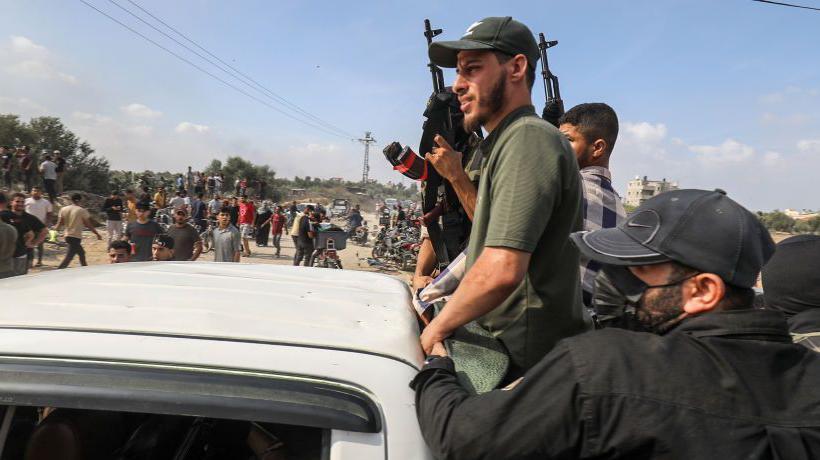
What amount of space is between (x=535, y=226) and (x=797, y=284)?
1711 millimetres

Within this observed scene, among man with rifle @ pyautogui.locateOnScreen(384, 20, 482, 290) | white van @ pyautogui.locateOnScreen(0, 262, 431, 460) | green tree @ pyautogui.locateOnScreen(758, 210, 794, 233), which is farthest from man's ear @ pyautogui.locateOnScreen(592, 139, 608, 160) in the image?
green tree @ pyautogui.locateOnScreen(758, 210, 794, 233)

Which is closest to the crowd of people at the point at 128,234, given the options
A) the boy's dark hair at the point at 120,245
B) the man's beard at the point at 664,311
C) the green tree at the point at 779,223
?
the boy's dark hair at the point at 120,245

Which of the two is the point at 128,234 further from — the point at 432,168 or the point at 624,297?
the point at 624,297

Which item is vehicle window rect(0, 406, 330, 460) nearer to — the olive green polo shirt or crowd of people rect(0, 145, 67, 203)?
the olive green polo shirt

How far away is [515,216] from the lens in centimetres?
130

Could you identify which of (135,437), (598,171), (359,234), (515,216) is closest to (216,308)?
(135,437)

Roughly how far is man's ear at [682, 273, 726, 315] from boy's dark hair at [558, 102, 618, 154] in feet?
6.25

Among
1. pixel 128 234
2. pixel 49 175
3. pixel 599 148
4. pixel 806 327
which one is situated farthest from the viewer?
pixel 49 175

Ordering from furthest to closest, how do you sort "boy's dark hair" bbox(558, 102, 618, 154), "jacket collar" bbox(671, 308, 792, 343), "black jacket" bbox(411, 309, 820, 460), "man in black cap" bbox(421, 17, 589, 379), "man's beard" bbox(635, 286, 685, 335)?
"boy's dark hair" bbox(558, 102, 618, 154) < "man in black cap" bbox(421, 17, 589, 379) < "man's beard" bbox(635, 286, 685, 335) < "jacket collar" bbox(671, 308, 792, 343) < "black jacket" bbox(411, 309, 820, 460)

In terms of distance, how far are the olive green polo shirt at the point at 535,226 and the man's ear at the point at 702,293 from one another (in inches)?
14.2

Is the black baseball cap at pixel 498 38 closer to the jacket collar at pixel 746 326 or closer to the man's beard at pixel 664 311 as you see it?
the man's beard at pixel 664 311

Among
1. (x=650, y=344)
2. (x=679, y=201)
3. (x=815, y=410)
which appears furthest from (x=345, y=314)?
(x=815, y=410)

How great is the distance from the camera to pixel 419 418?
1098 millimetres

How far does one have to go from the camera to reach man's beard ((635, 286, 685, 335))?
3.70 feet
